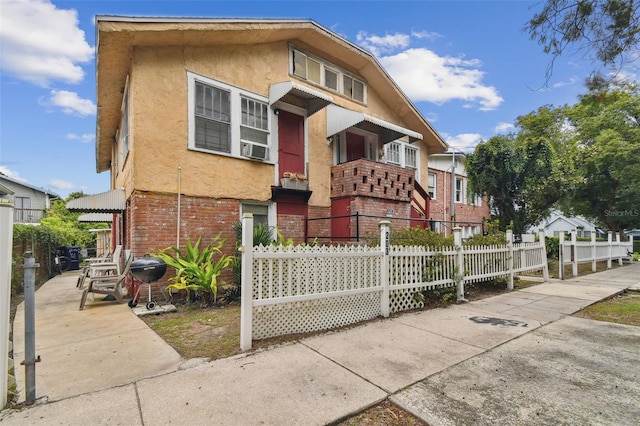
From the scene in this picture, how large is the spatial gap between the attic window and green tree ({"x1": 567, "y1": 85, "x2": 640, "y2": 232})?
15441mm

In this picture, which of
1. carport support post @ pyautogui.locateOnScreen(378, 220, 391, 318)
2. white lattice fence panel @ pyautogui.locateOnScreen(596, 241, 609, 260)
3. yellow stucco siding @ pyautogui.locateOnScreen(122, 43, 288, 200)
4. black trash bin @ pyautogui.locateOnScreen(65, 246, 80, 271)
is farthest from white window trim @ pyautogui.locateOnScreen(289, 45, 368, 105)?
black trash bin @ pyautogui.locateOnScreen(65, 246, 80, 271)

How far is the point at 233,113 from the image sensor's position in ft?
27.5

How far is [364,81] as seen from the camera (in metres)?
12.1

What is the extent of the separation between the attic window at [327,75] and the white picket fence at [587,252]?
8.35m

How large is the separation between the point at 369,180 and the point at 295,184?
2311mm

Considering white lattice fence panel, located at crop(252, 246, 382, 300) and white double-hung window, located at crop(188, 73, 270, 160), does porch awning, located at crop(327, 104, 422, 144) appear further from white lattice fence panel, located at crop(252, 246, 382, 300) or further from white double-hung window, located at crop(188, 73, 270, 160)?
white lattice fence panel, located at crop(252, 246, 382, 300)

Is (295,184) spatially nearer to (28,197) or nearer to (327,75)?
(327,75)

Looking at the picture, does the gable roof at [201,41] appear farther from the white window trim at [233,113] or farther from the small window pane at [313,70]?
the white window trim at [233,113]

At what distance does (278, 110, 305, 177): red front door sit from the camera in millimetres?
9359

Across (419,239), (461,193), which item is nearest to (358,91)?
(419,239)

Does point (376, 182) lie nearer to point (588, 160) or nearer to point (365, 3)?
point (365, 3)

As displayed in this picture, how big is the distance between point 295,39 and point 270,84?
1.91 meters

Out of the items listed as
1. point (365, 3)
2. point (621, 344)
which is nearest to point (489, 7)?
point (365, 3)

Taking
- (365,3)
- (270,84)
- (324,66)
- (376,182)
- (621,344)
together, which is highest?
(365,3)
